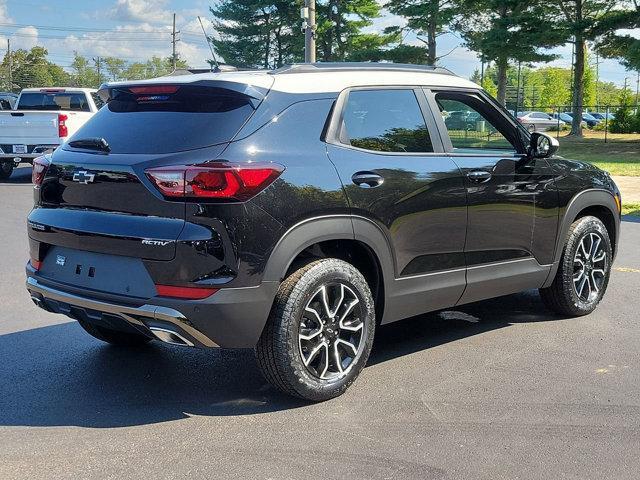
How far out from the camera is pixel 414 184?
176 inches

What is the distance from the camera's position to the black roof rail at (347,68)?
14.0 feet

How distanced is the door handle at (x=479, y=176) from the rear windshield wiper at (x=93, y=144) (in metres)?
2.25

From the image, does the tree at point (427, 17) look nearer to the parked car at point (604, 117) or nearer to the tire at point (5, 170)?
the parked car at point (604, 117)

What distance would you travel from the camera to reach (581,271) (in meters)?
5.87

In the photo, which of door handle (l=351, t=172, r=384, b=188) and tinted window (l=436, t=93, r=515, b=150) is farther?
tinted window (l=436, t=93, r=515, b=150)

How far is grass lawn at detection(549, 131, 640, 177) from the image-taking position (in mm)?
21991

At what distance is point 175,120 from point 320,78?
2.87ft

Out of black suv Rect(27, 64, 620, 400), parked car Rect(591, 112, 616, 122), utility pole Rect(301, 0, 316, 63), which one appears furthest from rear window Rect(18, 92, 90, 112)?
parked car Rect(591, 112, 616, 122)

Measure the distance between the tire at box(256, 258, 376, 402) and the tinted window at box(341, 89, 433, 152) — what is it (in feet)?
2.50

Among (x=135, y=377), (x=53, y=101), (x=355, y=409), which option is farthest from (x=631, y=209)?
(x=53, y=101)

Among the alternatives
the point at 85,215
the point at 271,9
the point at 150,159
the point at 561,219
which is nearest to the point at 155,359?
the point at 85,215

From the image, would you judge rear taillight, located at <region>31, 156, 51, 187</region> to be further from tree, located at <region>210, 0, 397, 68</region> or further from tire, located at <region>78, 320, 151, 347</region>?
tree, located at <region>210, 0, 397, 68</region>

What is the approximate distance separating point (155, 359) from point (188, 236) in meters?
1.59

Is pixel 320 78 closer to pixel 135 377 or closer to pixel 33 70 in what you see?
pixel 135 377
